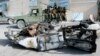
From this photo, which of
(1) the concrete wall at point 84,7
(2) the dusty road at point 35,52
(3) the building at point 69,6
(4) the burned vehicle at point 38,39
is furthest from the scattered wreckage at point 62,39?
(1) the concrete wall at point 84,7

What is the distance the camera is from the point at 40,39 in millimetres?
12961

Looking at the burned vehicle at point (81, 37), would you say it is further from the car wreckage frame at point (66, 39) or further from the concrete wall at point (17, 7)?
the concrete wall at point (17, 7)

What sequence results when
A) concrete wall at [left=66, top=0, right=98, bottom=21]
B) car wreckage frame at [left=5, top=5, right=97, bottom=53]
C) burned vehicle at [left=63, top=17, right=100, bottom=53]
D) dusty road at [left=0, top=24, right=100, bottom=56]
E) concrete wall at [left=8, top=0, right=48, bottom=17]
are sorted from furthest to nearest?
concrete wall at [left=8, top=0, right=48, bottom=17], concrete wall at [left=66, top=0, right=98, bottom=21], car wreckage frame at [left=5, top=5, right=97, bottom=53], burned vehicle at [left=63, top=17, right=100, bottom=53], dusty road at [left=0, top=24, right=100, bottom=56]

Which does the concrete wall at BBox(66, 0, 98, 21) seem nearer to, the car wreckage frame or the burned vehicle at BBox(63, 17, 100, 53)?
the burned vehicle at BBox(63, 17, 100, 53)

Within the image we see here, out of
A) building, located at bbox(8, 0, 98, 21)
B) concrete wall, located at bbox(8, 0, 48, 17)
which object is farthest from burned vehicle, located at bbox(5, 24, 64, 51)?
concrete wall, located at bbox(8, 0, 48, 17)

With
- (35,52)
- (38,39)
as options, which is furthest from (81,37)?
(35,52)

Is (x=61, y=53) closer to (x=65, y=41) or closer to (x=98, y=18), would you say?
(x=65, y=41)

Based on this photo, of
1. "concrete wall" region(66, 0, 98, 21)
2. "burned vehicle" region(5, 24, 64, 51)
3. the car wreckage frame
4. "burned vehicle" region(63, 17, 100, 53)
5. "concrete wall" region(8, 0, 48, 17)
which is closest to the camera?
"burned vehicle" region(63, 17, 100, 53)

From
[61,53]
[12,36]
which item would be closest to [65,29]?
[61,53]

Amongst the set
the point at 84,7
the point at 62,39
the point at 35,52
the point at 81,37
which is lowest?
the point at 35,52

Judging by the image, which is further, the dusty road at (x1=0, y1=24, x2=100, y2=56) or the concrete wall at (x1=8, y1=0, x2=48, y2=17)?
the concrete wall at (x1=8, y1=0, x2=48, y2=17)

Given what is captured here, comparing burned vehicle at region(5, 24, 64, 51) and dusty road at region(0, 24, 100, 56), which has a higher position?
burned vehicle at region(5, 24, 64, 51)

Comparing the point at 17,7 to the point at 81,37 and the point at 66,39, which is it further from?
the point at 81,37

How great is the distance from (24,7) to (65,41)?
18250mm
